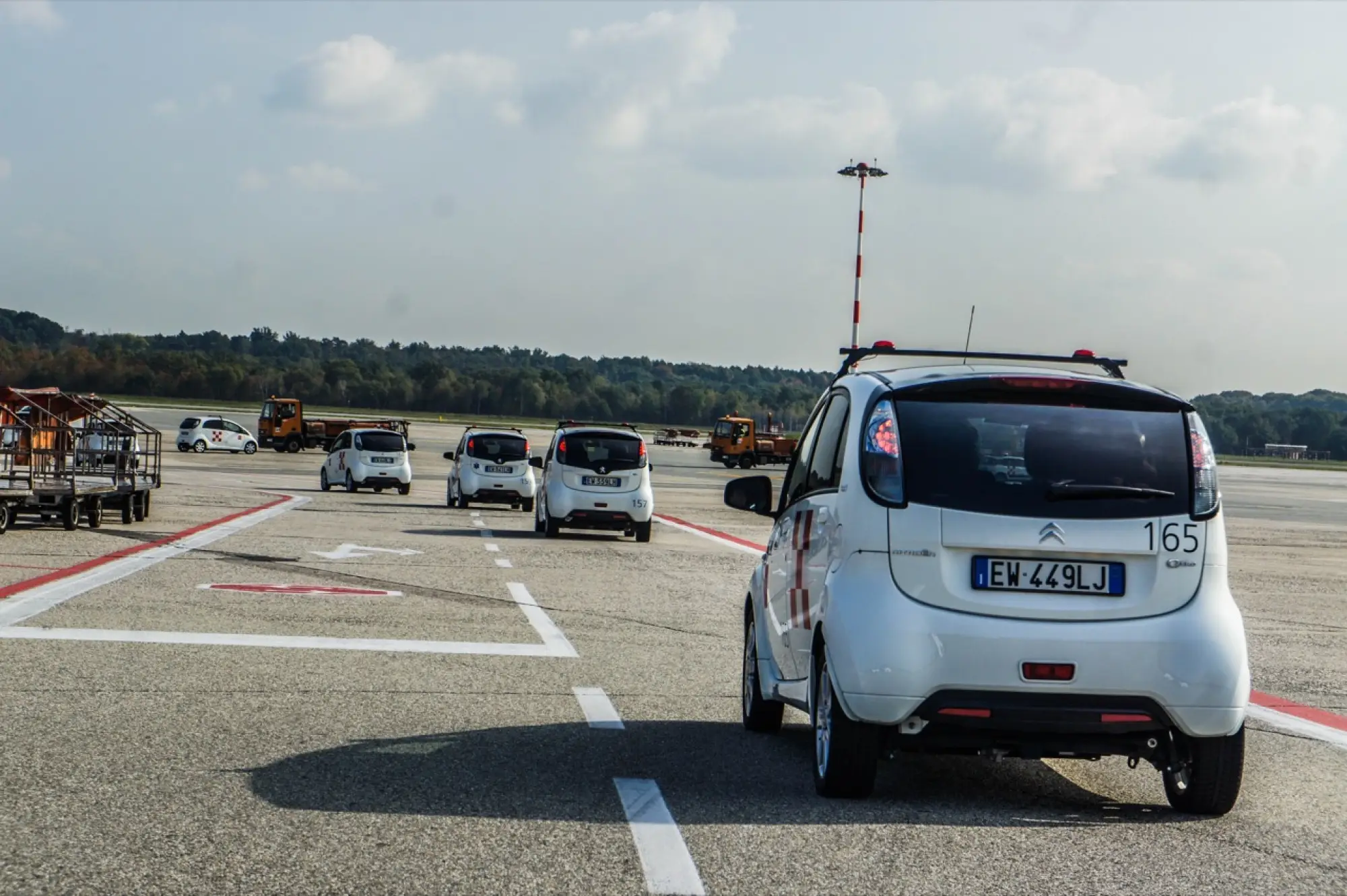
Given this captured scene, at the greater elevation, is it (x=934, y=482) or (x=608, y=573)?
(x=934, y=482)

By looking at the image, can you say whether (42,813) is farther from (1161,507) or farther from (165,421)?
(165,421)

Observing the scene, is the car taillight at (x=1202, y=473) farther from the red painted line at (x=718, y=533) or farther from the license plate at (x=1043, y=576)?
the red painted line at (x=718, y=533)

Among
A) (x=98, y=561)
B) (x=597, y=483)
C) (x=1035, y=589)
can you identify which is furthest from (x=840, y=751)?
(x=597, y=483)

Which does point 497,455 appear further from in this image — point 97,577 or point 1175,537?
point 1175,537

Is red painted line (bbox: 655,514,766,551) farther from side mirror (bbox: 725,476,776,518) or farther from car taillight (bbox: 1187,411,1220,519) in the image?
car taillight (bbox: 1187,411,1220,519)

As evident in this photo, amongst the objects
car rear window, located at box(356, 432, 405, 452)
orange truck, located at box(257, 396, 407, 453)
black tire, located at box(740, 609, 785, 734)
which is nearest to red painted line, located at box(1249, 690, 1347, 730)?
black tire, located at box(740, 609, 785, 734)

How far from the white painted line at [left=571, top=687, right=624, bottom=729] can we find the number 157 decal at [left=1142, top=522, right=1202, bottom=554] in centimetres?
284

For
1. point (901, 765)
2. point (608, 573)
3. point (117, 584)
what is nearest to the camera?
point (901, 765)

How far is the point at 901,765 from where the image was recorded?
289 inches

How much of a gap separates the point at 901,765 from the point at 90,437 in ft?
61.5

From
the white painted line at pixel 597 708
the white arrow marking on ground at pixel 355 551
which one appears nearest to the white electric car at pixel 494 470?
the white arrow marking on ground at pixel 355 551

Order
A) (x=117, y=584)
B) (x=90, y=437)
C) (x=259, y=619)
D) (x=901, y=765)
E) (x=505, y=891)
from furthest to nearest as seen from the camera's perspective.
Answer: (x=90, y=437), (x=117, y=584), (x=259, y=619), (x=901, y=765), (x=505, y=891)

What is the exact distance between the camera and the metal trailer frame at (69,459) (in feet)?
67.6

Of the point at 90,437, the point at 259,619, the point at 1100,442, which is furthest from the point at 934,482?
the point at 90,437
